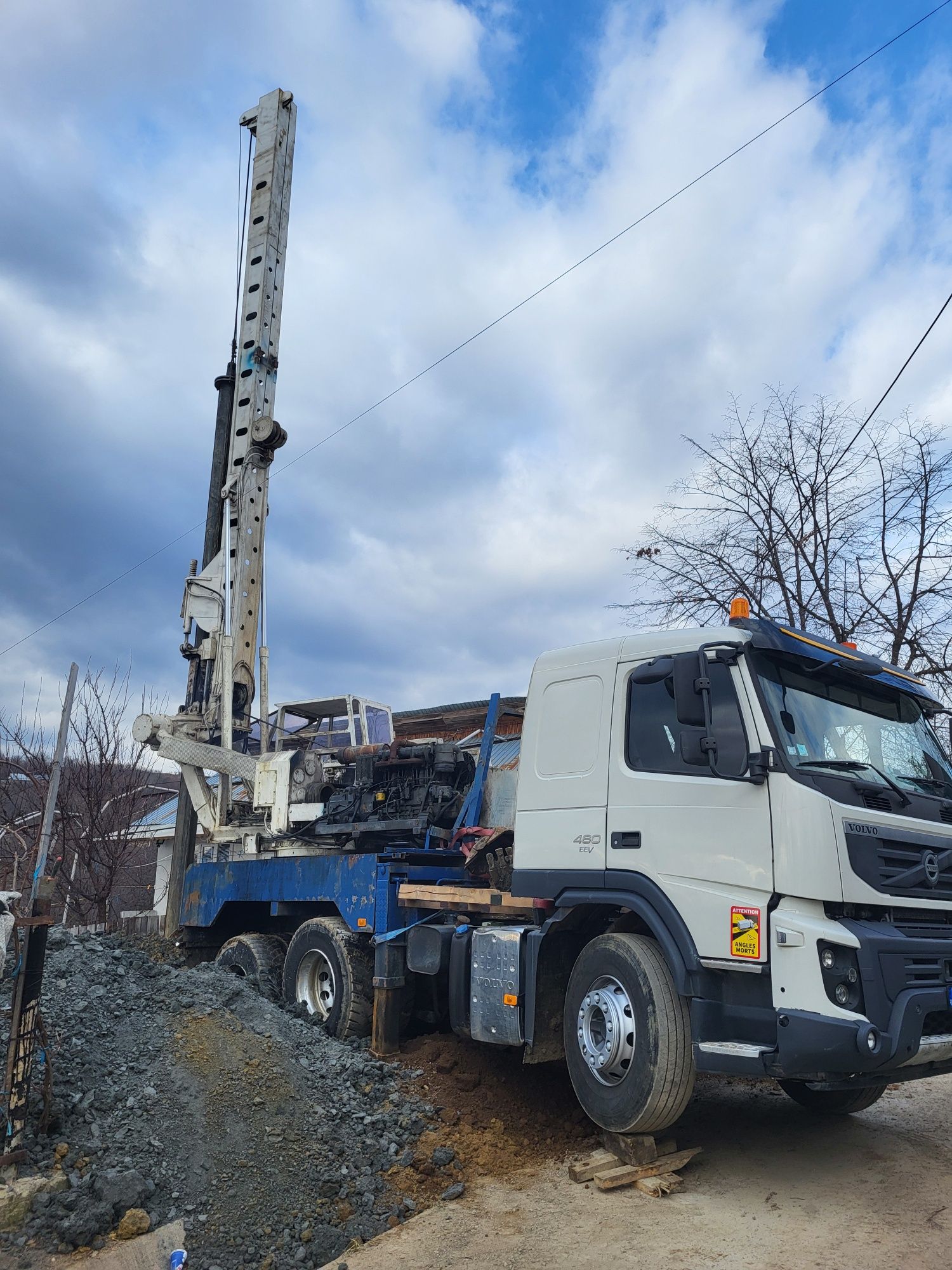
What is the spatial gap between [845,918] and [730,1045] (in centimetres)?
85

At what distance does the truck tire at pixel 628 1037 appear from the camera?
5.06 meters

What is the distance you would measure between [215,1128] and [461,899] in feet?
7.35

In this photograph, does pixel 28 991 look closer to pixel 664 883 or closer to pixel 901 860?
pixel 664 883

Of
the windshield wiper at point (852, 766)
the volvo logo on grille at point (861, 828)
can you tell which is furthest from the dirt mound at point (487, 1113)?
the windshield wiper at point (852, 766)

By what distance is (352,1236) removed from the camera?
16.0 feet

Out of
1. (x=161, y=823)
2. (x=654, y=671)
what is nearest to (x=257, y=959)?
(x=654, y=671)

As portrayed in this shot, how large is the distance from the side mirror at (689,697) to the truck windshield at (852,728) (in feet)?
1.24

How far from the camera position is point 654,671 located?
5711 mm

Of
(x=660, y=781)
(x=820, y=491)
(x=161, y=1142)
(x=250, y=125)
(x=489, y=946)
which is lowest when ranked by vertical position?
(x=161, y=1142)

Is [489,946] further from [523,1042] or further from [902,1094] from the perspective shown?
[902,1094]

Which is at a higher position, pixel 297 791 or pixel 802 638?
pixel 802 638

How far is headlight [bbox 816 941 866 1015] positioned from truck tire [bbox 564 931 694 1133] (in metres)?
0.86

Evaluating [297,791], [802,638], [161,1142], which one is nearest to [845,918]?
[802,638]

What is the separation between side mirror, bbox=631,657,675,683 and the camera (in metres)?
5.66
